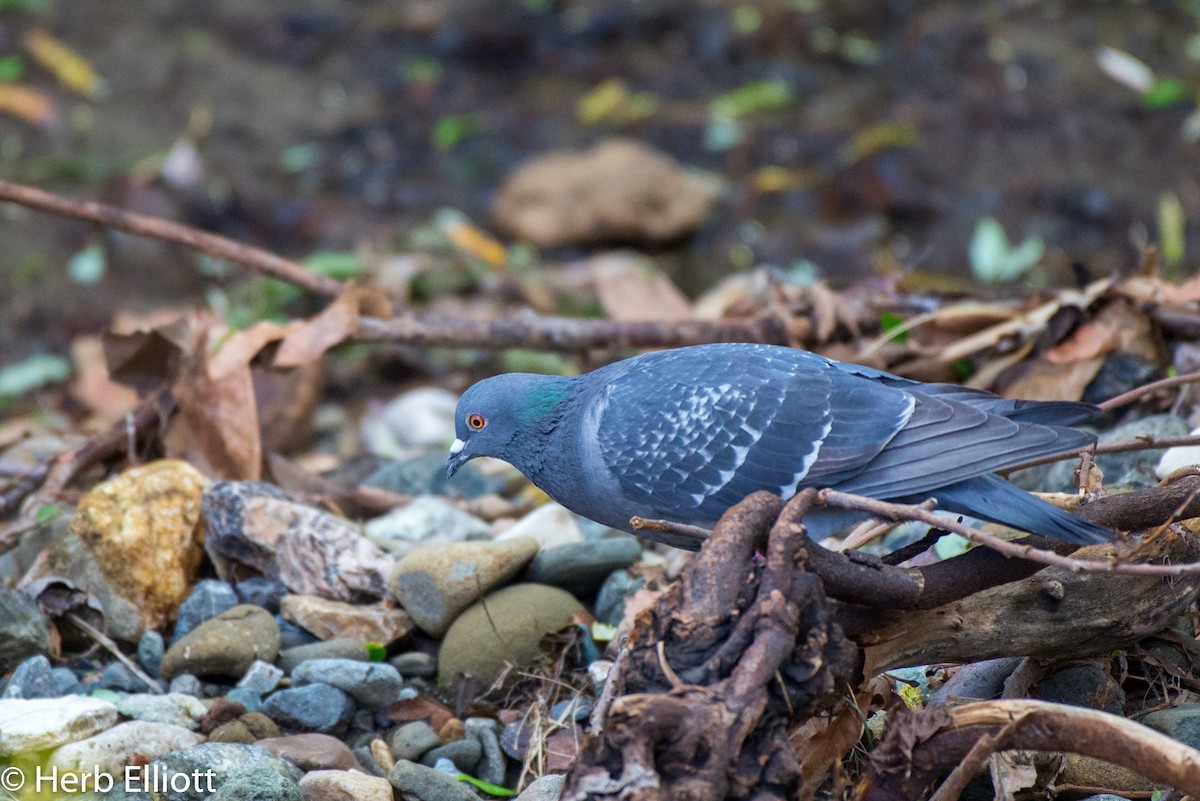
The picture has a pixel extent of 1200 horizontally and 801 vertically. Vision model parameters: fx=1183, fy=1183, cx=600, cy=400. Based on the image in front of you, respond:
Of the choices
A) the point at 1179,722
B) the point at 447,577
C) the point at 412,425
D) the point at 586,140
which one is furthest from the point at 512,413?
the point at 586,140

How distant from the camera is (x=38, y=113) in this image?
32.1 feet

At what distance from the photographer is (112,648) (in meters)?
4.08

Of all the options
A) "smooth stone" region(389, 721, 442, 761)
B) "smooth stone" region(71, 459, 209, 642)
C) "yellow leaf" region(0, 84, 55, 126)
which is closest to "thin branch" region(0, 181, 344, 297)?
"smooth stone" region(71, 459, 209, 642)

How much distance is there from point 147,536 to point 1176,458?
3.74 m

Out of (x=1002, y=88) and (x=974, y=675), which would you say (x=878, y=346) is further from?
(x=1002, y=88)

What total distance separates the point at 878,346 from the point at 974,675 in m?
2.03

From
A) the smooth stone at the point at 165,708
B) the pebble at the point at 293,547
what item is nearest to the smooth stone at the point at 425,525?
the pebble at the point at 293,547

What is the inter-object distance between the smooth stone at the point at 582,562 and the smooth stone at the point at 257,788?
4.60ft

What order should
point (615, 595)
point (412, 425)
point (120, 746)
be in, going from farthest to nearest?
point (412, 425) < point (615, 595) < point (120, 746)

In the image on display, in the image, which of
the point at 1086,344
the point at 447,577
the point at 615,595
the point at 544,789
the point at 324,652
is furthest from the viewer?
the point at 1086,344

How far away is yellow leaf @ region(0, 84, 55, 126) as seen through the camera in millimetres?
9758

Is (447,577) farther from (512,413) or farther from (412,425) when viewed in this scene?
(412,425)

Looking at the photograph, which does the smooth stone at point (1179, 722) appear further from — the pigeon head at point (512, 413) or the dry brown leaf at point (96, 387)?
the dry brown leaf at point (96, 387)

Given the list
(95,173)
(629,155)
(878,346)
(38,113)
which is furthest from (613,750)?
(38,113)
